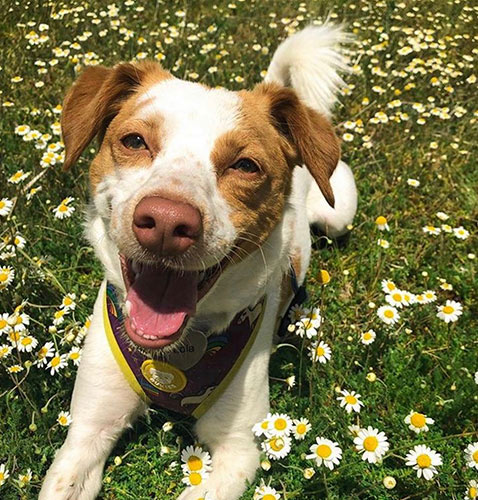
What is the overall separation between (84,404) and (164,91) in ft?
5.00

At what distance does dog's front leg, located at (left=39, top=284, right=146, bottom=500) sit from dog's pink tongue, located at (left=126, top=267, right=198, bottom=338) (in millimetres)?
592

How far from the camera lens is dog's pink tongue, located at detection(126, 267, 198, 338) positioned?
2.29m

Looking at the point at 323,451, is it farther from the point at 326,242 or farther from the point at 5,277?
the point at 326,242

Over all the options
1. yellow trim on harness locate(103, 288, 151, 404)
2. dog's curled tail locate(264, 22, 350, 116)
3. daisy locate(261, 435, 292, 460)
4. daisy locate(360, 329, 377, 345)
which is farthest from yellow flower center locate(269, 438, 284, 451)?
dog's curled tail locate(264, 22, 350, 116)

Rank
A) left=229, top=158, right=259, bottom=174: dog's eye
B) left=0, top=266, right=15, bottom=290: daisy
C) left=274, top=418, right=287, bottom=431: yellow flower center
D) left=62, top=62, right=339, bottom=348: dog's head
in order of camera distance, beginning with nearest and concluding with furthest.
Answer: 1. left=62, top=62, right=339, bottom=348: dog's head
2. left=274, top=418, right=287, bottom=431: yellow flower center
3. left=229, top=158, right=259, bottom=174: dog's eye
4. left=0, top=266, right=15, bottom=290: daisy

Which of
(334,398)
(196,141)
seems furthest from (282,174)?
(334,398)

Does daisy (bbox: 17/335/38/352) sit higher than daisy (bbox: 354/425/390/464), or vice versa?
daisy (bbox: 354/425/390/464)

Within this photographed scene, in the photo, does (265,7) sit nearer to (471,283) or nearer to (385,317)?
(471,283)

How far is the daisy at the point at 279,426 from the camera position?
7.70 ft

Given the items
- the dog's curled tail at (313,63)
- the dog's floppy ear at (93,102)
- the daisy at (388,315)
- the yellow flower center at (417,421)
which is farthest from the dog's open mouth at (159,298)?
the dog's curled tail at (313,63)

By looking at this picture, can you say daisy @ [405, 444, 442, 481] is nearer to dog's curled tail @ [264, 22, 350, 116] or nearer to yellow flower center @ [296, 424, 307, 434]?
yellow flower center @ [296, 424, 307, 434]

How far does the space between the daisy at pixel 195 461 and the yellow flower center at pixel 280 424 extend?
0.43m

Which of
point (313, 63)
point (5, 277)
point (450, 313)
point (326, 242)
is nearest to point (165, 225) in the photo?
point (5, 277)

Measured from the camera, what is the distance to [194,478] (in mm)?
2562
